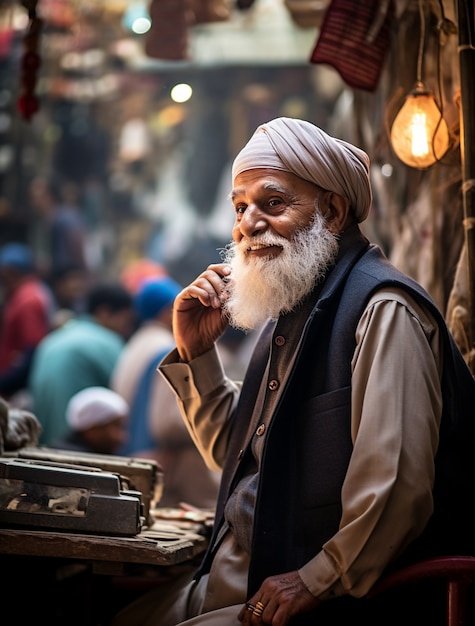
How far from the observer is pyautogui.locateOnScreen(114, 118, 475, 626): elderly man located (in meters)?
2.51

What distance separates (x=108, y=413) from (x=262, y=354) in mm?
2570

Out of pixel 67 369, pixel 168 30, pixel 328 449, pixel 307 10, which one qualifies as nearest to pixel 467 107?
pixel 328 449

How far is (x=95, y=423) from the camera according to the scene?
221 inches

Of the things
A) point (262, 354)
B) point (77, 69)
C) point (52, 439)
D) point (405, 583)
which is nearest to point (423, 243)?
point (262, 354)

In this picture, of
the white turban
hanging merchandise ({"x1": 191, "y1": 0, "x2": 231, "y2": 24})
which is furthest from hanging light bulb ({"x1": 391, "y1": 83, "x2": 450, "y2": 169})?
hanging merchandise ({"x1": 191, "y1": 0, "x2": 231, "y2": 24})

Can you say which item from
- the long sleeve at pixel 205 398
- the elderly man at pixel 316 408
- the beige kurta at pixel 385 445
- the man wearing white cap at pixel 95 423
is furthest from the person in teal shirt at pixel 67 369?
the beige kurta at pixel 385 445

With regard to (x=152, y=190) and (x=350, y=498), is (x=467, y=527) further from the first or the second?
(x=152, y=190)

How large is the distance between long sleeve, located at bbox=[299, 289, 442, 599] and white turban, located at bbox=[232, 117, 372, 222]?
0.54 m

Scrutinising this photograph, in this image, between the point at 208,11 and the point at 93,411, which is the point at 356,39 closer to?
the point at 208,11

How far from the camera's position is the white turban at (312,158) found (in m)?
2.97

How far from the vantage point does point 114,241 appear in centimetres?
1471

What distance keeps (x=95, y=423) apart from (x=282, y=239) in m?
2.95

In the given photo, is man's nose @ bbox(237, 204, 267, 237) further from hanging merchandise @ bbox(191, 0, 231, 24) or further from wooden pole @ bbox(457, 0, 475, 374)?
hanging merchandise @ bbox(191, 0, 231, 24)

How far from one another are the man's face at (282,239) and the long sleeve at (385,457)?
1.33ft
